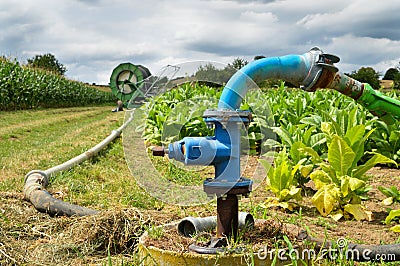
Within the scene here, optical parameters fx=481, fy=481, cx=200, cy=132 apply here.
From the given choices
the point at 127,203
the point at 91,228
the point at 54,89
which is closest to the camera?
the point at 91,228

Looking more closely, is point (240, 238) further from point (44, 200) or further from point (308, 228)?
point (44, 200)

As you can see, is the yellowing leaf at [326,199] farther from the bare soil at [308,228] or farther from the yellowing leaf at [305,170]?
the yellowing leaf at [305,170]

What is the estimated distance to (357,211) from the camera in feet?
9.52

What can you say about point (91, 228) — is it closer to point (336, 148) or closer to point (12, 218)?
point (12, 218)

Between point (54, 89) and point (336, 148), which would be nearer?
point (336, 148)

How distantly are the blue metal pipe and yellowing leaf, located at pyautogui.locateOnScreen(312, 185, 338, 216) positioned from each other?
44.5 inches

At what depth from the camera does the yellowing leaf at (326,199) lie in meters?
2.93

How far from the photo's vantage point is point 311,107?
6133 mm

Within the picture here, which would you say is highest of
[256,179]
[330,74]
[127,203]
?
[330,74]

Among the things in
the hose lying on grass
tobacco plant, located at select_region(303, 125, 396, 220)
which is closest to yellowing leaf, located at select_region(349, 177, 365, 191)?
tobacco plant, located at select_region(303, 125, 396, 220)

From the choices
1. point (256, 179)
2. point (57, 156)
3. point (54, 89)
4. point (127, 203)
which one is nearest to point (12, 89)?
point (54, 89)

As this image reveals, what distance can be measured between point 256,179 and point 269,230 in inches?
9.0

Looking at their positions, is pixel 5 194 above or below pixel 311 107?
below

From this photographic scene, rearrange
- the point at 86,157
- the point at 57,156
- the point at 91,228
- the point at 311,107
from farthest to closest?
the point at 311,107 < the point at 57,156 < the point at 86,157 < the point at 91,228
